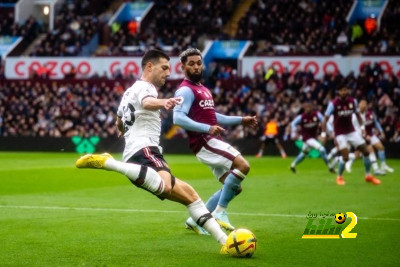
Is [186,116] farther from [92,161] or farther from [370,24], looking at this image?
[370,24]

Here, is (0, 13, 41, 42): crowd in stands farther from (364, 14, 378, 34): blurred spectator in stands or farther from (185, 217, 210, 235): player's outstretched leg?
(185, 217, 210, 235): player's outstretched leg

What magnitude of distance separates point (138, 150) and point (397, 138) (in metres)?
26.1

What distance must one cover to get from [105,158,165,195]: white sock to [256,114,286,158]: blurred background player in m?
26.6

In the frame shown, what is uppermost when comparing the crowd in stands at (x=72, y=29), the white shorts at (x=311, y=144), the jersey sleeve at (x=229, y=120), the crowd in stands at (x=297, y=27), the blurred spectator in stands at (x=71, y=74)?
the jersey sleeve at (x=229, y=120)

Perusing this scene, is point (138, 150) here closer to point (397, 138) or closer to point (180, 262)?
point (180, 262)

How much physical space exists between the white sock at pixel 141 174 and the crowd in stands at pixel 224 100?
84.0ft

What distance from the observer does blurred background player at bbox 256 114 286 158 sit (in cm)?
3550

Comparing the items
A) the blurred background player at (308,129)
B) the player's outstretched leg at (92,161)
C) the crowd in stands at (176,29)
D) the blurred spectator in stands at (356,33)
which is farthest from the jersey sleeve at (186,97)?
the crowd in stands at (176,29)

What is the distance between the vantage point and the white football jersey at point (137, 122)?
9375 millimetres

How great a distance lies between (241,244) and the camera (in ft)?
28.9

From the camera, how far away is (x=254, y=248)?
8883 millimetres

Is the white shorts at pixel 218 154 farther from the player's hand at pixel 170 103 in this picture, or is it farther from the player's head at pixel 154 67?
the player's hand at pixel 170 103

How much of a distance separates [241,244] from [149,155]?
4.69ft

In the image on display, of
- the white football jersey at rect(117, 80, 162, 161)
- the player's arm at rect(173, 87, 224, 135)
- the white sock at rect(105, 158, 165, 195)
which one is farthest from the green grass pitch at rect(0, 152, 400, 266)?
the player's arm at rect(173, 87, 224, 135)
